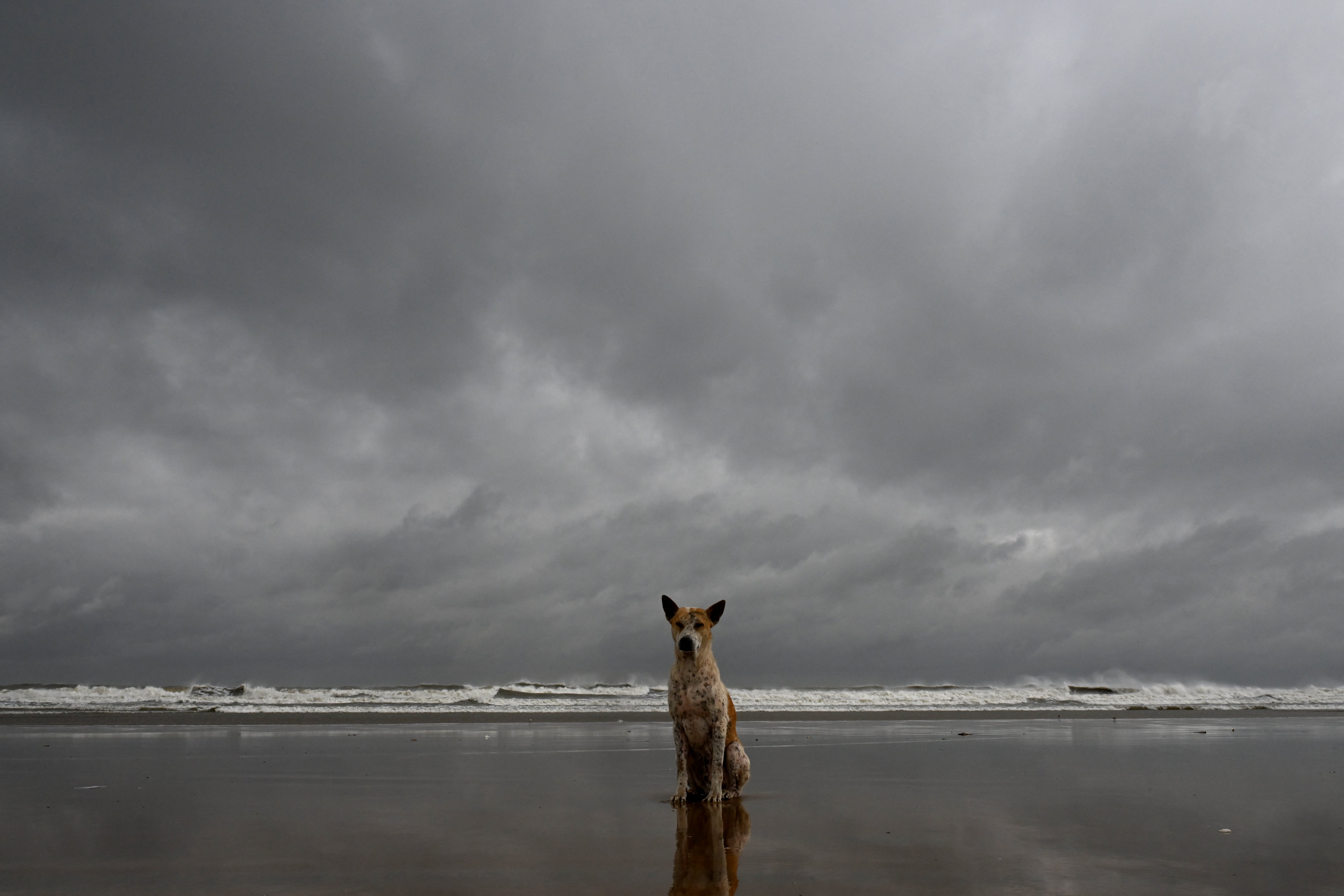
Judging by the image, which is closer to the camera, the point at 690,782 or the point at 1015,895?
the point at 1015,895

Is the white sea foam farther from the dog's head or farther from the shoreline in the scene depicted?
the dog's head

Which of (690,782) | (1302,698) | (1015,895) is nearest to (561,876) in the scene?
(1015,895)

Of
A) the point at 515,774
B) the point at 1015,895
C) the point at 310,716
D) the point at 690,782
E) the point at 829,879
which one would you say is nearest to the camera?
the point at 1015,895

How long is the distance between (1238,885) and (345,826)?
673 cm

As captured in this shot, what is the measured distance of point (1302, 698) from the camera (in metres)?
40.7

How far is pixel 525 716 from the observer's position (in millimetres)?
28375

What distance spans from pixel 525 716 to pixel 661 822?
74.0 feet

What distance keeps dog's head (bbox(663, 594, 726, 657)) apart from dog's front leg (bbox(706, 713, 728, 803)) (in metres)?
0.78

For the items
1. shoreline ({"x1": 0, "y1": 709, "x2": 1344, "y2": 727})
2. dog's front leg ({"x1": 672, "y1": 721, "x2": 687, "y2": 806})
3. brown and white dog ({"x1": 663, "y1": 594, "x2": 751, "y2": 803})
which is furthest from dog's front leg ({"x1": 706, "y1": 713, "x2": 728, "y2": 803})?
shoreline ({"x1": 0, "y1": 709, "x2": 1344, "y2": 727})

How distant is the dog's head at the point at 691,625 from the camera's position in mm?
8508

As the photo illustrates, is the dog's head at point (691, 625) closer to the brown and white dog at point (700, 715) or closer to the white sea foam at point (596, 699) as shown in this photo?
the brown and white dog at point (700, 715)

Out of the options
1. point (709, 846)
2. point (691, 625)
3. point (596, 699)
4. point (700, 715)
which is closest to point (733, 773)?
point (700, 715)

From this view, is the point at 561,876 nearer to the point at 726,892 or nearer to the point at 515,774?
the point at 726,892

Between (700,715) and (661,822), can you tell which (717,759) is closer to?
(700,715)
